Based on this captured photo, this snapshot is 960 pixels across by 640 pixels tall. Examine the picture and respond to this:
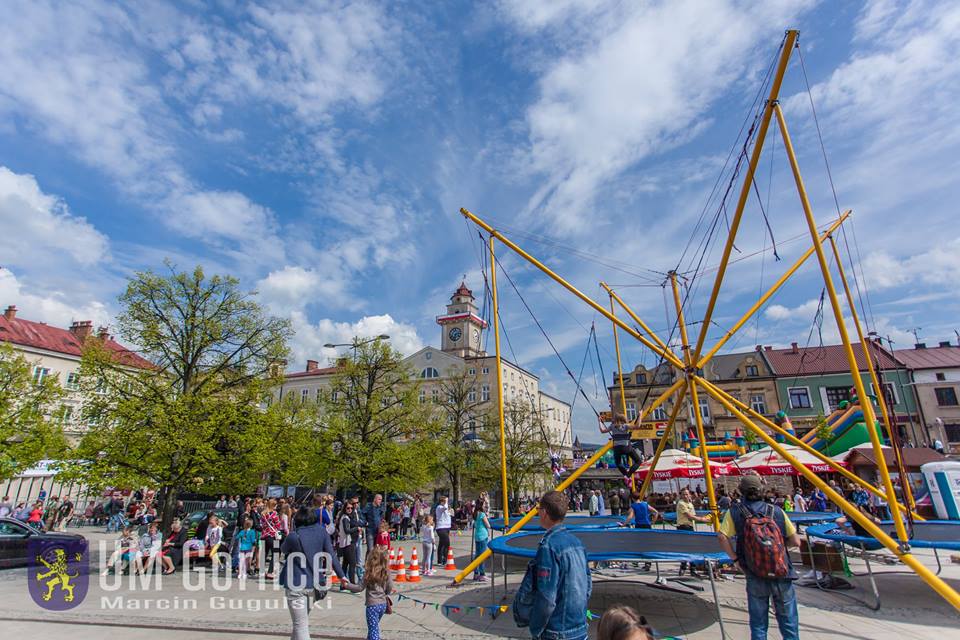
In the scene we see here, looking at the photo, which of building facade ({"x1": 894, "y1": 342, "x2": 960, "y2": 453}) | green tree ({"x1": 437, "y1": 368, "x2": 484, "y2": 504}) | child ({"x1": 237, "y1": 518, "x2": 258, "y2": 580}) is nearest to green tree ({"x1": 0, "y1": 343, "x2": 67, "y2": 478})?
child ({"x1": 237, "y1": 518, "x2": 258, "y2": 580})

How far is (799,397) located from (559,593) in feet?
174

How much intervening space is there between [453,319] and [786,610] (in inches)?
2484

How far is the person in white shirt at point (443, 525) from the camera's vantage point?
1448cm

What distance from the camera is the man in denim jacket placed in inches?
143

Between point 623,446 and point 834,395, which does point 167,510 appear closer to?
point 623,446

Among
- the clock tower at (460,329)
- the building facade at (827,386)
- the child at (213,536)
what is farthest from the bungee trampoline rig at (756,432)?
the clock tower at (460,329)

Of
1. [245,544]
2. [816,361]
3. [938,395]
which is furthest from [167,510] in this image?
[938,395]

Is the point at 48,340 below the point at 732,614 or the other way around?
the other way around

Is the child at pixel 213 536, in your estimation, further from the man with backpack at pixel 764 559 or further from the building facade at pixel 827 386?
the building facade at pixel 827 386

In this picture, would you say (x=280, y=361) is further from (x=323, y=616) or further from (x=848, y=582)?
(x=848, y=582)

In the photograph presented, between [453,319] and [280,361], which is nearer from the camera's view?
[280,361]

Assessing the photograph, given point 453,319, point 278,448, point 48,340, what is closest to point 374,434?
point 278,448

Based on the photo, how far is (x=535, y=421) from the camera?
42.2 metres

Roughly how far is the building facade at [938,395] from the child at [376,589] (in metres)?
51.0
